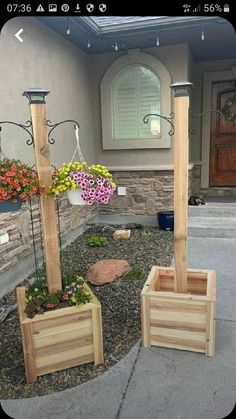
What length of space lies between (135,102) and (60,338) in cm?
345

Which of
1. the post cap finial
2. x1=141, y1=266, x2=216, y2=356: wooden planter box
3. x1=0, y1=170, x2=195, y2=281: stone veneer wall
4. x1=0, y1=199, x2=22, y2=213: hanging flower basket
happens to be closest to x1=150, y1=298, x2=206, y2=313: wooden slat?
x1=141, y1=266, x2=216, y2=356: wooden planter box

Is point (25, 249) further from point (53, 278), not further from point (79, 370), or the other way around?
point (79, 370)

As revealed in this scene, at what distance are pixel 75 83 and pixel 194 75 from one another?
6.74 ft

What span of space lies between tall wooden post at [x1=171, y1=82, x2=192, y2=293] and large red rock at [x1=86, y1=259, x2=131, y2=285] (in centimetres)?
100

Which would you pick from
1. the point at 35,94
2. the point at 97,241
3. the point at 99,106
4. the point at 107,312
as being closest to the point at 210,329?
the point at 107,312

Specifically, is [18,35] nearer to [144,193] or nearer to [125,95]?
[125,95]

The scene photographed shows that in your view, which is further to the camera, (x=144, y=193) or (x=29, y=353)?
(x=144, y=193)

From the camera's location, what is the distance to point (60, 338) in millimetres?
1681

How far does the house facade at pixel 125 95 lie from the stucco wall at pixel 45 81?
0.01 meters

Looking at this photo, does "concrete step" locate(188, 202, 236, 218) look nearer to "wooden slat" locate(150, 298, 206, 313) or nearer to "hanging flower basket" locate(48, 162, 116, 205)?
"wooden slat" locate(150, 298, 206, 313)

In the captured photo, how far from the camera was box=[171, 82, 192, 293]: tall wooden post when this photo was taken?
1.68 metres

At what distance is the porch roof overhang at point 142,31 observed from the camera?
3.28 m
